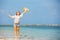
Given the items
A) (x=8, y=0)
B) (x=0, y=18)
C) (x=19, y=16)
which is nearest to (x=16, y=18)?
(x=19, y=16)

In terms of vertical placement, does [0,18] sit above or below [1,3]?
below

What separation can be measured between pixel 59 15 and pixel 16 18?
1.60 m

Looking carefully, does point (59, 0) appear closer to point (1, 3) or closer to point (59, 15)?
point (59, 15)

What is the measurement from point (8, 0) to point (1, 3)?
0.94 metres

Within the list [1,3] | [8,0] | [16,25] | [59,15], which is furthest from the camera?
[8,0]

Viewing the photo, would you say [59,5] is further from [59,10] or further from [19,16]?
[19,16]

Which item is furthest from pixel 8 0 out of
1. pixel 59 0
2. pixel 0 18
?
pixel 59 0

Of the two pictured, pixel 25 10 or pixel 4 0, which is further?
pixel 4 0

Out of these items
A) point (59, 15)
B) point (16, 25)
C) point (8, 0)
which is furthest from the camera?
point (8, 0)

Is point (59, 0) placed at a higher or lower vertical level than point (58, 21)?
higher

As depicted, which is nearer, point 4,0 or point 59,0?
point 59,0

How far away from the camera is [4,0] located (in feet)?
25.6

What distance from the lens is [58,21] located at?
7379 millimetres

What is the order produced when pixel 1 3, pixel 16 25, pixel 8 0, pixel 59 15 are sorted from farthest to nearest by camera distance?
pixel 8 0 < pixel 1 3 < pixel 59 15 < pixel 16 25
